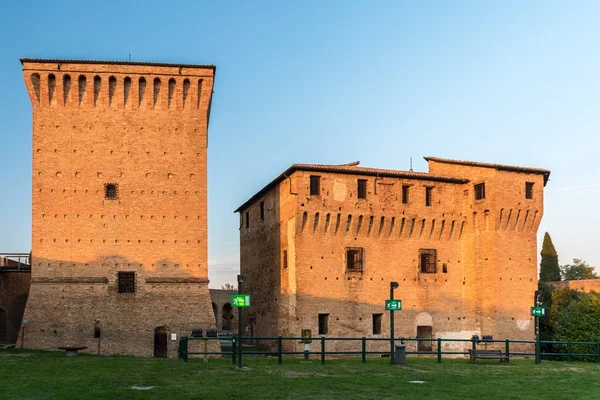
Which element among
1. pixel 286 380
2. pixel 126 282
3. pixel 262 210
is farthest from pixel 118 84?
pixel 286 380

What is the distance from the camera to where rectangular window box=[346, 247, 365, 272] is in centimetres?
3219

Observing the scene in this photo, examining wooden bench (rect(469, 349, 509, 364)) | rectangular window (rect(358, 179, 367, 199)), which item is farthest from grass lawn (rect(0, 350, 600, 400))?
rectangular window (rect(358, 179, 367, 199))

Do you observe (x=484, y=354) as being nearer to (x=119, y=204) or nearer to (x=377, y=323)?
(x=377, y=323)

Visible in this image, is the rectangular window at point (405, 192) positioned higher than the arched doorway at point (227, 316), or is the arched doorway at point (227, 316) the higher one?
the rectangular window at point (405, 192)

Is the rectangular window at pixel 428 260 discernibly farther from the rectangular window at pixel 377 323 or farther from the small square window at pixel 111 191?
the small square window at pixel 111 191

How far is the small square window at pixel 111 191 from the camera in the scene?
28578mm

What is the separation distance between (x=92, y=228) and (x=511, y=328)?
2068 centimetres

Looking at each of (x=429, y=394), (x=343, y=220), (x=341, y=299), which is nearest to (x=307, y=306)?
(x=341, y=299)

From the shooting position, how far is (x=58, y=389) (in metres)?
13.1

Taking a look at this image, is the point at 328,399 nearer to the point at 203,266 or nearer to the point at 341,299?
the point at 203,266

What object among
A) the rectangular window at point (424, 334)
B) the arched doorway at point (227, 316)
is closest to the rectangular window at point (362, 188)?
the rectangular window at point (424, 334)

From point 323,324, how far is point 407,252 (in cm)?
581

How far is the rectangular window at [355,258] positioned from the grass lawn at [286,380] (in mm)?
11810

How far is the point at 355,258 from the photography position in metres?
32.4
